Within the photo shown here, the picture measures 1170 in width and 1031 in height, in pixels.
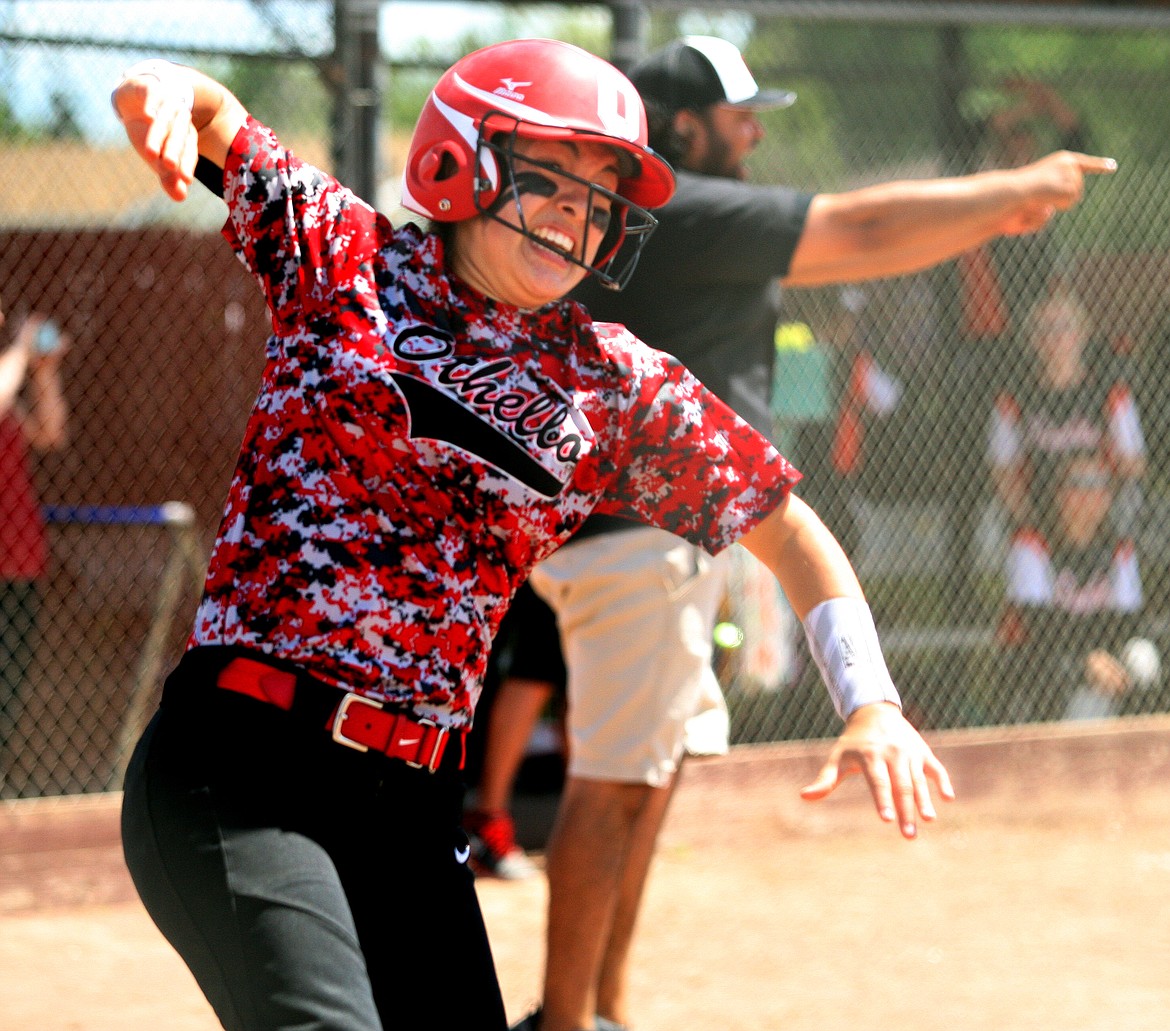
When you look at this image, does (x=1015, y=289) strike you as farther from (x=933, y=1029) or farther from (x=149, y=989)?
(x=149, y=989)

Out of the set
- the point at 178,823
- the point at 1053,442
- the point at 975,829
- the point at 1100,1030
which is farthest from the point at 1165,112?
the point at 178,823

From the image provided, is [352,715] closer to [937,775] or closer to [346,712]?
[346,712]

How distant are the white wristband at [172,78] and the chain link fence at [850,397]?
3083mm

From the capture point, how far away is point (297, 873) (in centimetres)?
195

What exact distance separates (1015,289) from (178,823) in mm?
5113

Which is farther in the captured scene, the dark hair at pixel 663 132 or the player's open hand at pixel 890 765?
the dark hair at pixel 663 132

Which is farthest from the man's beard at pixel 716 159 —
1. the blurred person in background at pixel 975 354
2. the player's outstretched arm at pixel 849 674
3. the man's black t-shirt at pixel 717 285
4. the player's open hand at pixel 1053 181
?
the blurred person in background at pixel 975 354

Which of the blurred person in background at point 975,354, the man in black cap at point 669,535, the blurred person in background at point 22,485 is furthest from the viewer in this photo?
the blurred person in background at point 975,354

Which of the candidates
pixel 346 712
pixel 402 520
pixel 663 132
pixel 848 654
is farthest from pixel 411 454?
pixel 663 132

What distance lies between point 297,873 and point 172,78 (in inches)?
40.3

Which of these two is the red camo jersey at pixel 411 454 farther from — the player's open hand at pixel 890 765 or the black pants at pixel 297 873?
the player's open hand at pixel 890 765

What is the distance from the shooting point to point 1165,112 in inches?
266

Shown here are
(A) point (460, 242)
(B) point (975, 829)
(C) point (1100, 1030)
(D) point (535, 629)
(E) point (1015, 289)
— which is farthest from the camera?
(E) point (1015, 289)

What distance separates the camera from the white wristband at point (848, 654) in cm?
211
